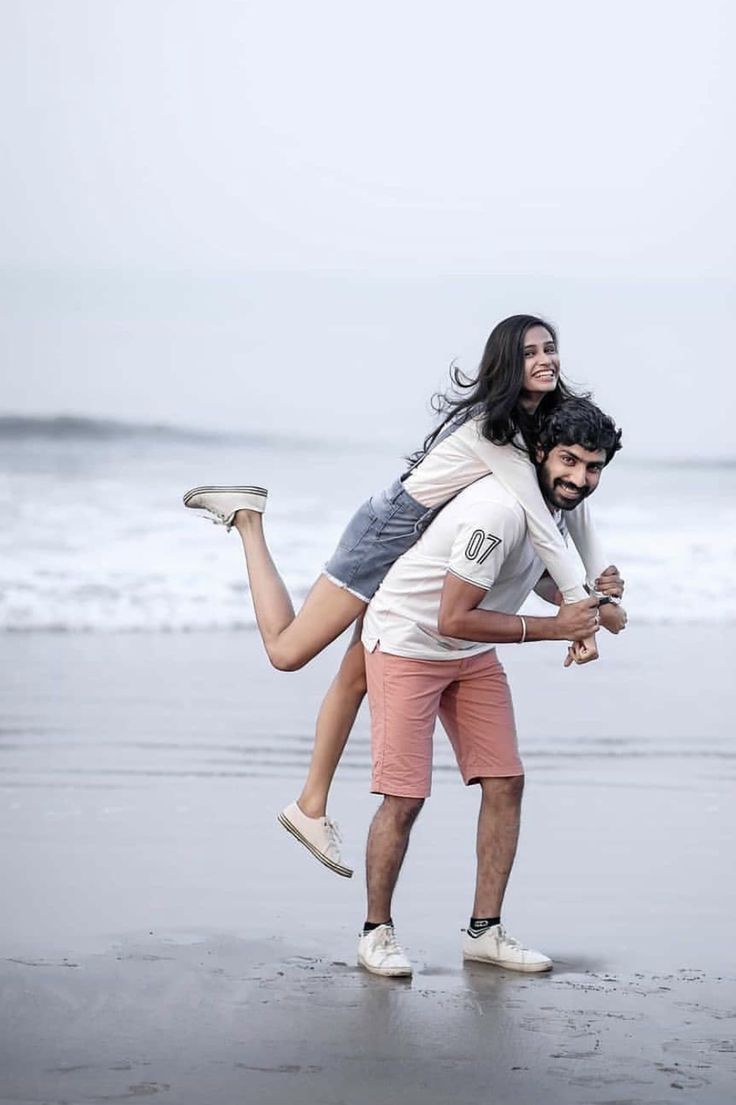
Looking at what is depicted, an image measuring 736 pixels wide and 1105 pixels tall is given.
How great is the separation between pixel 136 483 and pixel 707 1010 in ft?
43.7

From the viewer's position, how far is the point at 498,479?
362 centimetres

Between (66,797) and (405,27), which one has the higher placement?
(405,27)

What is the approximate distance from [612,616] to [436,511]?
44 cm

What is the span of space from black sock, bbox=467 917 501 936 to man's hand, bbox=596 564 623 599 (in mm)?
733

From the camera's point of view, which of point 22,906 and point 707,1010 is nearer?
point 707,1010

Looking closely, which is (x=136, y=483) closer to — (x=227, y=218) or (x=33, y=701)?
(x=227, y=218)

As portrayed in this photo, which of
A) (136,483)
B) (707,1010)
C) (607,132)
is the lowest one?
(136,483)

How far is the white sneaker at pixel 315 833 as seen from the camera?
3.89 m

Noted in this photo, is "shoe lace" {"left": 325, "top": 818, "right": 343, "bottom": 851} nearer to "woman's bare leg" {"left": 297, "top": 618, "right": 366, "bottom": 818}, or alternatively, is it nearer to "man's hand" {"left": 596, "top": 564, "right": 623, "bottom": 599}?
"woman's bare leg" {"left": 297, "top": 618, "right": 366, "bottom": 818}

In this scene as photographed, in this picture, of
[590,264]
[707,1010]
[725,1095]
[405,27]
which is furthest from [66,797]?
[590,264]

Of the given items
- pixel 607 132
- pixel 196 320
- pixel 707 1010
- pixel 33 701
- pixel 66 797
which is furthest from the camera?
pixel 196 320

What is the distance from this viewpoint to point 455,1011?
325 centimetres

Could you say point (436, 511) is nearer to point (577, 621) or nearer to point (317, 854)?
point (577, 621)

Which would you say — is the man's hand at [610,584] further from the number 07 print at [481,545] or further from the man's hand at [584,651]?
the number 07 print at [481,545]
